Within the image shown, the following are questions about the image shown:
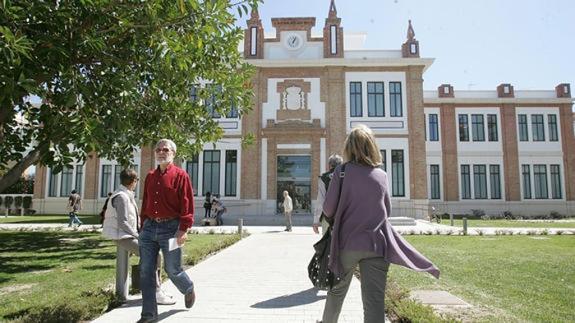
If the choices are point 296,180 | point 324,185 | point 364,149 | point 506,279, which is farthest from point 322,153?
point 364,149

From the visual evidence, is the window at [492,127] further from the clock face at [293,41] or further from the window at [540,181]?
the clock face at [293,41]

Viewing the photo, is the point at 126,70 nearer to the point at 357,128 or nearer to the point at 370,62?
the point at 357,128

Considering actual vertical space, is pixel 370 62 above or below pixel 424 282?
above

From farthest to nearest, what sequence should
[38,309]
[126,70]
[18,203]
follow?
[18,203] < [126,70] < [38,309]

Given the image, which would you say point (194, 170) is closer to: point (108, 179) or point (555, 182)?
point (108, 179)

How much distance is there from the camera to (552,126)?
113ft

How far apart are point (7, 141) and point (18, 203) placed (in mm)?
25647

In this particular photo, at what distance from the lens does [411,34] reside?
27.4 meters

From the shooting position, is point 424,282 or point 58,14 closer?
point 58,14

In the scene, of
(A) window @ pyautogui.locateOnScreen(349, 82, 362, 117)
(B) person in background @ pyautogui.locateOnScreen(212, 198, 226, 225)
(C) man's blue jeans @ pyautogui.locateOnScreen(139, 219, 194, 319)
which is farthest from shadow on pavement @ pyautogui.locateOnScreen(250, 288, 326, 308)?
(A) window @ pyautogui.locateOnScreen(349, 82, 362, 117)

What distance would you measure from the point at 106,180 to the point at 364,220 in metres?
29.2

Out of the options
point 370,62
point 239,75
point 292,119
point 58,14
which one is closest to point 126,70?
point 58,14

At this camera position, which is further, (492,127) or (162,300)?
(492,127)

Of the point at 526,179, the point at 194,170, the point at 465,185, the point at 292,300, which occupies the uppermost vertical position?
the point at 194,170
